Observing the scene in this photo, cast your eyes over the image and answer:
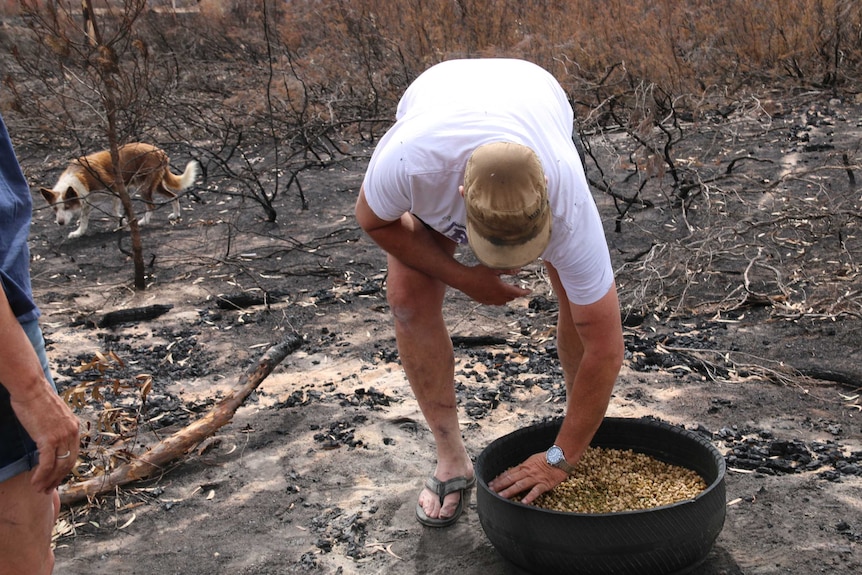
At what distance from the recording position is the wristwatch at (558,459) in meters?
2.57

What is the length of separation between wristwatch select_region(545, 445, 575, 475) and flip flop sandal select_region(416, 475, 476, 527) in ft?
1.84

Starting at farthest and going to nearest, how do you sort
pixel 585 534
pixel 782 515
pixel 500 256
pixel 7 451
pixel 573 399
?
pixel 782 515, pixel 573 399, pixel 585 534, pixel 500 256, pixel 7 451

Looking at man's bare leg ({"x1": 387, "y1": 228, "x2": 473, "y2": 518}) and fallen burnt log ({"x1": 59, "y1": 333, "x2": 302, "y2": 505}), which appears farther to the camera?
fallen burnt log ({"x1": 59, "y1": 333, "x2": 302, "y2": 505})

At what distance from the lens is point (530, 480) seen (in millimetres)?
2627

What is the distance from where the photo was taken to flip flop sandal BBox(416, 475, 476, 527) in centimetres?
300

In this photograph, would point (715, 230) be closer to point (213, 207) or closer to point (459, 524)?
point (459, 524)

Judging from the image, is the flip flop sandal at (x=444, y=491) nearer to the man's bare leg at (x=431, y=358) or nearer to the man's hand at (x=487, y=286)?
the man's bare leg at (x=431, y=358)

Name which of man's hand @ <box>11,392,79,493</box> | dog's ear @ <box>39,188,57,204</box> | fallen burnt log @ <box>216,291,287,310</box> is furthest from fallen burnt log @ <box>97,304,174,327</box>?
man's hand @ <box>11,392,79,493</box>

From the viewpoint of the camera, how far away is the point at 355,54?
12.7 metres

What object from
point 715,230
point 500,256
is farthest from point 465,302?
point 500,256

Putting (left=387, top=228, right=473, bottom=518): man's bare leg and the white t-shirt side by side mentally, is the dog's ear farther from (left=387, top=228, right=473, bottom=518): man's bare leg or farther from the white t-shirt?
the white t-shirt

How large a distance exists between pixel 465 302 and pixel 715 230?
1.53 metres

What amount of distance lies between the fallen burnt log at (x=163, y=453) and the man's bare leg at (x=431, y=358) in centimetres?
97

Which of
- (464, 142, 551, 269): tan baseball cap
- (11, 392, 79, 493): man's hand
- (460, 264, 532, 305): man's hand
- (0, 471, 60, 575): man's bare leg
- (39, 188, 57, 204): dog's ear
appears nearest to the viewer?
(11, 392, 79, 493): man's hand
